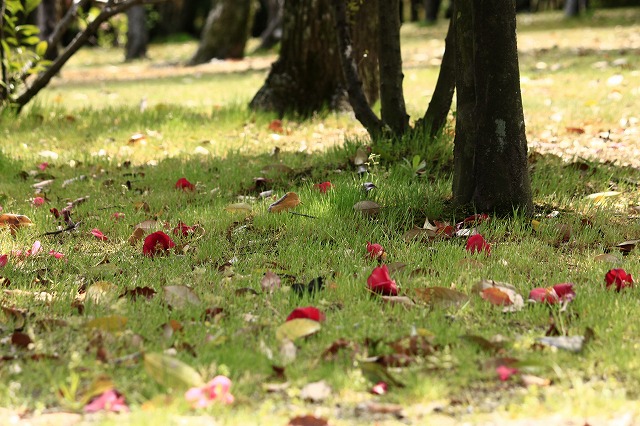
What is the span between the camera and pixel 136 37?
748 inches

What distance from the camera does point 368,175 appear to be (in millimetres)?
4613

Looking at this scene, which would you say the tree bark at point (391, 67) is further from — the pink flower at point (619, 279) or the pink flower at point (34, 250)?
the pink flower at point (34, 250)

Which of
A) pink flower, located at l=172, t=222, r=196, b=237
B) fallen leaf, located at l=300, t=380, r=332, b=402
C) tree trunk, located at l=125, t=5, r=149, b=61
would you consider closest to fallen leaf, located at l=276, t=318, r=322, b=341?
fallen leaf, located at l=300, t=380, r=332, b=402

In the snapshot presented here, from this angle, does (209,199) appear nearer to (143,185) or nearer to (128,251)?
(143,185)

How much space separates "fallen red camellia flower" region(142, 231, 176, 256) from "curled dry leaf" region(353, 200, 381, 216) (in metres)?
0.97

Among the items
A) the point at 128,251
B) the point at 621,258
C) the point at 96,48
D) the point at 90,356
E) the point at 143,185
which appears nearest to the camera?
the point at 90,356

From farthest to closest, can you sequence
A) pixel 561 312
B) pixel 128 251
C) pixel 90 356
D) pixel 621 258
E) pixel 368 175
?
1. pixel 368 175
2. pixel 128 251
3. pixel 621 258
4. pixel 561 312
5. pixel 90 356

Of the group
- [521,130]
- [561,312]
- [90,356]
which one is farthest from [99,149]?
[561,312]

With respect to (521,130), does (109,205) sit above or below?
below

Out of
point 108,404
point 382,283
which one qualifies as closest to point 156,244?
point 382,283

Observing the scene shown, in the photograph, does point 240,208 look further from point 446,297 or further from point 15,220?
point 446,297

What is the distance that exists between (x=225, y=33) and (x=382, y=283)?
41.8 feet

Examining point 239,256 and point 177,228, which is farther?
point 177,228

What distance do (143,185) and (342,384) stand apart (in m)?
3.09
